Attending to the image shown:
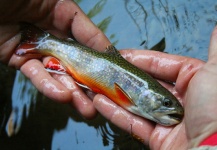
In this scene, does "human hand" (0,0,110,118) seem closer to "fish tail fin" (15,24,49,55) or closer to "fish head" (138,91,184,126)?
"fish tail fin" (15,24,49,55)

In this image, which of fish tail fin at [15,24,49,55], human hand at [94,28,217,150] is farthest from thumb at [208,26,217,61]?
fish tail fin at [15,24,49,55]

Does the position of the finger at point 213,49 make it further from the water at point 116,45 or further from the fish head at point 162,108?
the water at point 116,45

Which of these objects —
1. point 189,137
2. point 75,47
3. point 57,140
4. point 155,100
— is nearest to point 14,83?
point 57,140

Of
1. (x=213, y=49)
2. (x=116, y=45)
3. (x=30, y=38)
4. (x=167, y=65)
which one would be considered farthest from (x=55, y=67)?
(x=213, y=49)

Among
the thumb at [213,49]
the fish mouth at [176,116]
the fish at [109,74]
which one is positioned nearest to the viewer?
the thumb at [213,49]

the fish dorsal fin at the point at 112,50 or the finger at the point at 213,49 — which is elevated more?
the fish dorsal fin at the point at 112,50

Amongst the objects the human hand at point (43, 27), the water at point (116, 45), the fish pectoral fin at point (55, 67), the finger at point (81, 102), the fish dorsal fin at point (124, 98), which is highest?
the human hand at point (43, 27)

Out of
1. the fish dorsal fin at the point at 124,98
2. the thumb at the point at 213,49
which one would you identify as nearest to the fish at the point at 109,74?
the fish dorsal fin at the point at 124,98

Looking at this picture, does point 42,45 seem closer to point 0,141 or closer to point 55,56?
point 55,56
